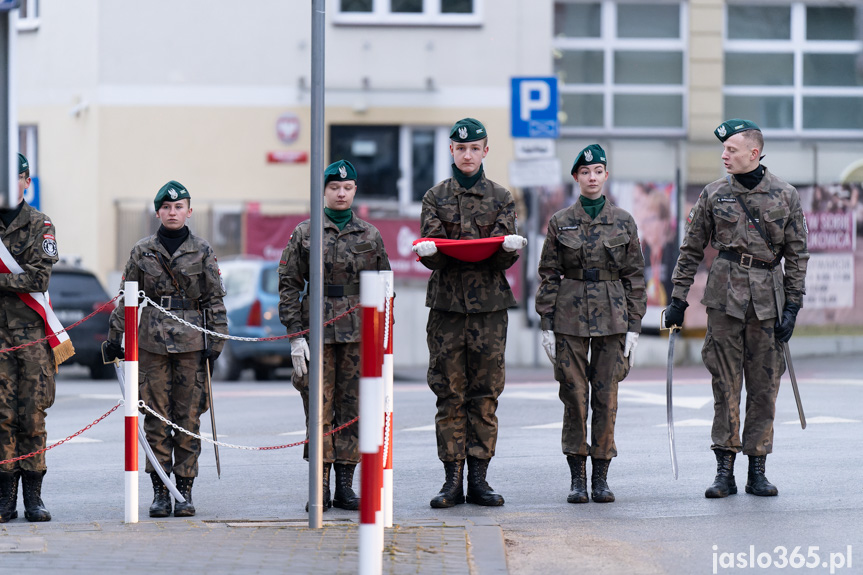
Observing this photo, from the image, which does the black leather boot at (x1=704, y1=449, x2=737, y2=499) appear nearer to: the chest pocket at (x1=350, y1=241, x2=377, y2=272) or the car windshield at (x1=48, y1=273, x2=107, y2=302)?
the chest pocket at (x1=350, y1=241, x2=377, y2=272)

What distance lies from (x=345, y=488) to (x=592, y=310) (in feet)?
5.85

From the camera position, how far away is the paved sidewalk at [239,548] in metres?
6.10

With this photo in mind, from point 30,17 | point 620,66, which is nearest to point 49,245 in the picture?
point 30,17

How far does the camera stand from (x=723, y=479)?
26.8 ft

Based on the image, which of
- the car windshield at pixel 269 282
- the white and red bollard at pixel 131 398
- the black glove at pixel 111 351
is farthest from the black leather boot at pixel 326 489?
the car windshield at pixel 269 282

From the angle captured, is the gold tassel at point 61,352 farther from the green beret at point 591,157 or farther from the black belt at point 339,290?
the green beret at point 591,157

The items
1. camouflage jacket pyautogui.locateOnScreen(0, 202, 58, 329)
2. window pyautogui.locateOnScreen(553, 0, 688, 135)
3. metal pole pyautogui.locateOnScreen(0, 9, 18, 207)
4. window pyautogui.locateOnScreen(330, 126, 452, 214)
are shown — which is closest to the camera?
metal pole pyautogui.locateOnScreen(0, 9, 18, 207)

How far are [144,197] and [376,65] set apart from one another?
15.0 feet

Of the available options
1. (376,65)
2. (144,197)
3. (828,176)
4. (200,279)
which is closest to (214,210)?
(144,197)

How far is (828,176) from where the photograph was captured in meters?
24.6

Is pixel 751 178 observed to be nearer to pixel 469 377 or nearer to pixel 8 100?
pixel 469 377

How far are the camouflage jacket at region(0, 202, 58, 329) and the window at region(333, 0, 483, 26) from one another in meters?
16.0

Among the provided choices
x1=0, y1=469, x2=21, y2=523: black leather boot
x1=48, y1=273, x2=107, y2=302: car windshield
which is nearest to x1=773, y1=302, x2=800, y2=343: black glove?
x1=0, y1=469, x2=21, y2=523: black leather boot

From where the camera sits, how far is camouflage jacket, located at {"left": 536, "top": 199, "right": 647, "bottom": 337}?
26.6ft
